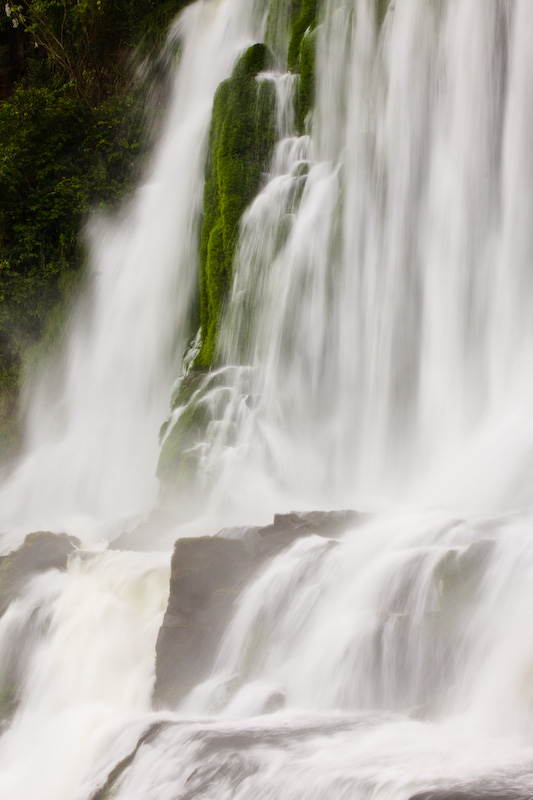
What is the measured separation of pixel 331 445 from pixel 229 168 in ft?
21.4

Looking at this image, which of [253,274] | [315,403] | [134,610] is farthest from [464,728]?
[253,274]

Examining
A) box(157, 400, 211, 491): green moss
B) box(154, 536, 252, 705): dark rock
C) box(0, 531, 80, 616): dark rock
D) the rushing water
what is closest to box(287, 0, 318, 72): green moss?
the rushing water

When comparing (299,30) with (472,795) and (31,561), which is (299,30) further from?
(472,795)

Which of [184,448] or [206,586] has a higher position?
[184,448]

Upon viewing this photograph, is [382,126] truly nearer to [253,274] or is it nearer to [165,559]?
[253,274]

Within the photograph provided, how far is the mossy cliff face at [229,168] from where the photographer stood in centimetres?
1616

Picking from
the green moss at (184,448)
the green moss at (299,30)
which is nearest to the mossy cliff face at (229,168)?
the green moss at (299,30)

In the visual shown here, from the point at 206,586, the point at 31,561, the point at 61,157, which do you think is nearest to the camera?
the point at 206,586

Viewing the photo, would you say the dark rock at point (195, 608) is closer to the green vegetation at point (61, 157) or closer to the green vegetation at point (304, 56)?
the green vegetation at point (304, 56)

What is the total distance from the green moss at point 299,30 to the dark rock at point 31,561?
11.9 metres

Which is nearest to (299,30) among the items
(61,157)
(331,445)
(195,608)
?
(61,157)

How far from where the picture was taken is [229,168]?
1667 centimetres

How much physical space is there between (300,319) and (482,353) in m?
3.30

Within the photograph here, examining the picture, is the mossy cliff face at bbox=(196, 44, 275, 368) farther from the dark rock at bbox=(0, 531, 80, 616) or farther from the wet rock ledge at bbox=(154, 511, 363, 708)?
the wet rock ledge at bbox=(154, 511, 363, 708)
